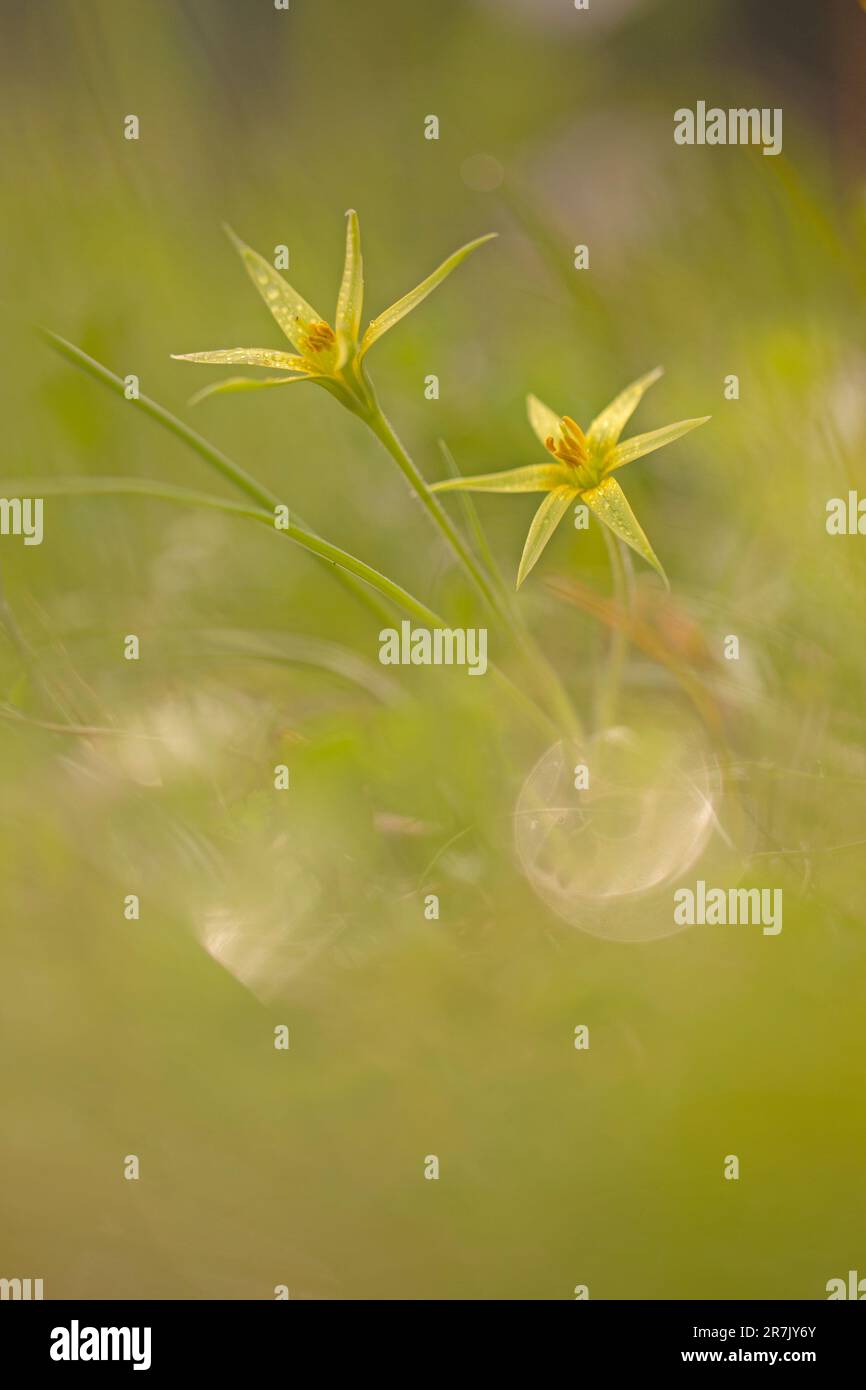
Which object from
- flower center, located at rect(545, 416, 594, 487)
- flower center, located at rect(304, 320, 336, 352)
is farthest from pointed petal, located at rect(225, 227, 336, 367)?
flower center, located at rect(545, 416, 594, 487)

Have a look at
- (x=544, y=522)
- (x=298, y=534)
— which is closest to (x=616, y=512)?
(x=544, y=522)

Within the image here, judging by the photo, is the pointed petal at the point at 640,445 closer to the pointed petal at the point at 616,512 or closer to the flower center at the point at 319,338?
the pointed petal at the point at 616,512

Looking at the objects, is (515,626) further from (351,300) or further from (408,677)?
(351,300)

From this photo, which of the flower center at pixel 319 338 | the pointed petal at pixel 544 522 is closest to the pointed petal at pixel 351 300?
the flower center at pixel 319 338

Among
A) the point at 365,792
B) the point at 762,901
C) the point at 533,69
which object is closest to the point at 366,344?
the point at 365,792

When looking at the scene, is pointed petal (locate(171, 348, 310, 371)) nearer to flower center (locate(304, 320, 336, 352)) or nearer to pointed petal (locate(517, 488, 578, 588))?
flower center (locate(304, 320, 336, 352))
